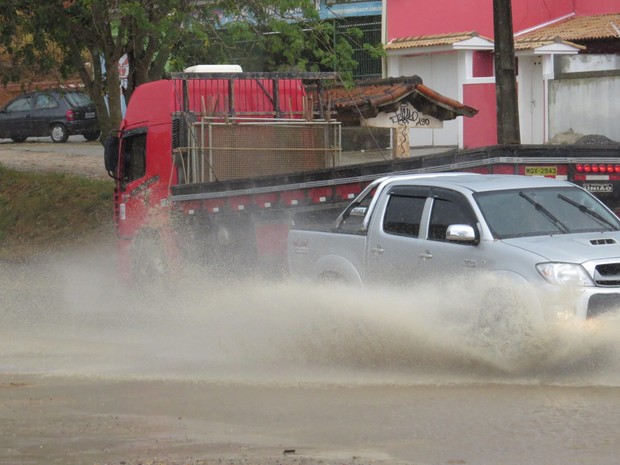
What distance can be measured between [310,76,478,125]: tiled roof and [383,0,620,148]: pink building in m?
7.16

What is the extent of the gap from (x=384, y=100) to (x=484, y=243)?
907 cm

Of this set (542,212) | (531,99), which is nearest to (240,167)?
(542,212)

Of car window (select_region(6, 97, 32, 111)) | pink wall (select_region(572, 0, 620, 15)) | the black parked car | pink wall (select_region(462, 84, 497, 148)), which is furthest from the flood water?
car window (select_region(6, 97, 32, 111))

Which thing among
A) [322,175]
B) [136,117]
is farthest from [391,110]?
[322,175]

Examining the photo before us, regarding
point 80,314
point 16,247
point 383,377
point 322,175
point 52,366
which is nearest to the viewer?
point 383,377

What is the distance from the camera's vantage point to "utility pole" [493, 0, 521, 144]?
15.4m

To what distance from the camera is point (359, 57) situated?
32531 mm

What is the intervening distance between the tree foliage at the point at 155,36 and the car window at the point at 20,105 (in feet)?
43.6

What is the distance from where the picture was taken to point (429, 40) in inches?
1145

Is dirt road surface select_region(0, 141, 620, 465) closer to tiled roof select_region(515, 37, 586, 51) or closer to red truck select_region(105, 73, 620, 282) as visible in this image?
red truck select_region(105, 73, 620, 282)

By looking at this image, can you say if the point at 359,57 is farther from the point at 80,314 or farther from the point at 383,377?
the point at 383,377

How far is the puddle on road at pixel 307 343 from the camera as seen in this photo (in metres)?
8.77

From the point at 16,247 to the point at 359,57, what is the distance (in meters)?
13.9

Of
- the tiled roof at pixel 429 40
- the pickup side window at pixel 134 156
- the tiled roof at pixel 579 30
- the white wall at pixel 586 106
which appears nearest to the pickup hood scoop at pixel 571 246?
the pickup side window at pixel 134 156
